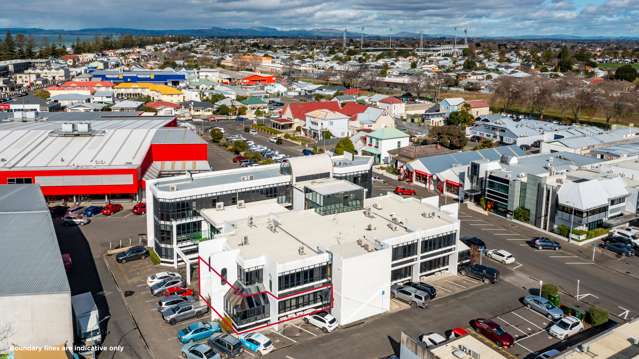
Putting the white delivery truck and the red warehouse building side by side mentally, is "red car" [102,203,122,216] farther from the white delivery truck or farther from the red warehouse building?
the white delivery truck

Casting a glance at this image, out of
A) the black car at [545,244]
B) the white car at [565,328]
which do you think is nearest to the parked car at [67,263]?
the white car at [565,328]

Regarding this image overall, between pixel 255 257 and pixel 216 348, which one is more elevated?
pixel 255 257

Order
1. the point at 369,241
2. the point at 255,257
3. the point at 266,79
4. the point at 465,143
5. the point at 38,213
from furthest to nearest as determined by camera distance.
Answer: the point at 266,79, the point at 465,143, the point at 38,213, the point at 369,241, the point at 255,257

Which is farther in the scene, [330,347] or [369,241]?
[369,241]

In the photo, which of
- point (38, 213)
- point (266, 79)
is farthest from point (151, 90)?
point (38, 213)

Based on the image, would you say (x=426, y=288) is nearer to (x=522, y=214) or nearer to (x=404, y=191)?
(x=522, y=214)

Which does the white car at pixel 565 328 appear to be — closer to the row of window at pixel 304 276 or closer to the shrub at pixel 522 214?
the row of window at pixel 304 276

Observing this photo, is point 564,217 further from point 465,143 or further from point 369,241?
point 465,143
